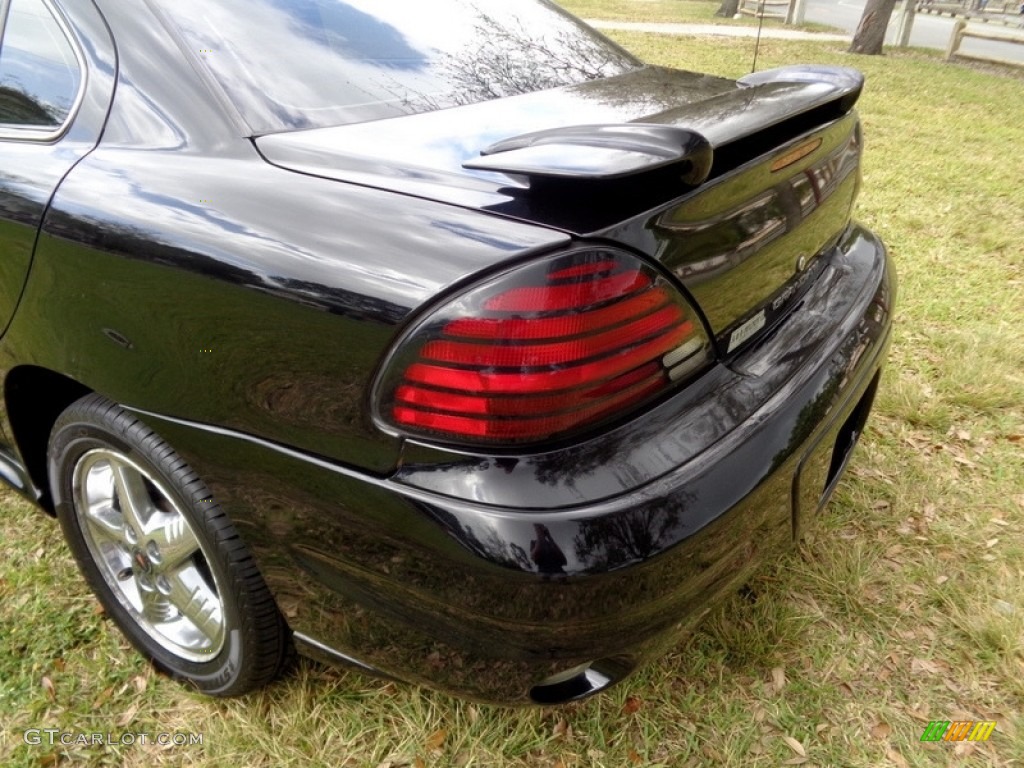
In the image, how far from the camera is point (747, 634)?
6.45 ft

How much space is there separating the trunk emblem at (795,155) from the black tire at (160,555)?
52.6 inches

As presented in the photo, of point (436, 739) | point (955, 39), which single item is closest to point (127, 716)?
point (436, 739)

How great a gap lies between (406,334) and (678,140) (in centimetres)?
54

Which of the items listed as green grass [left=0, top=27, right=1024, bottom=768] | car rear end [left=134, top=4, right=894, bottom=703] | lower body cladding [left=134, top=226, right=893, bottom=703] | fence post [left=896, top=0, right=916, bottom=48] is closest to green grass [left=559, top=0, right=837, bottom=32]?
fence post [left=896, top=0, right=916, bottom=48]

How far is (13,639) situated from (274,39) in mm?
1653

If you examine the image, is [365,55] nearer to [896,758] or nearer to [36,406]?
[36,406]

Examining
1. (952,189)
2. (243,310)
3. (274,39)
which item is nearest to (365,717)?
(243,310)

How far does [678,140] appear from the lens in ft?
4.04

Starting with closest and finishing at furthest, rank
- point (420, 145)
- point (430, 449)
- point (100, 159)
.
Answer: point (430, 449) → point (420, 145) → point (100, 159)

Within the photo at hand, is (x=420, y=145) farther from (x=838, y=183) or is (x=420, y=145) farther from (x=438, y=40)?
(x=838, y=183)

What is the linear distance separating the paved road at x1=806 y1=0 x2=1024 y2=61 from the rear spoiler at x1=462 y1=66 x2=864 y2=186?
1420 centimetres

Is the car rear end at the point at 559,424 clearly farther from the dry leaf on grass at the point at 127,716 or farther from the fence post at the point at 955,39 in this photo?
the fence post at the point at 955,39

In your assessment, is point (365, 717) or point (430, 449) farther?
point (365, 717)

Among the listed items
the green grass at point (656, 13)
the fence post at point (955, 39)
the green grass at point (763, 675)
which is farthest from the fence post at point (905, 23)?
the green grass at point (763, 675)
